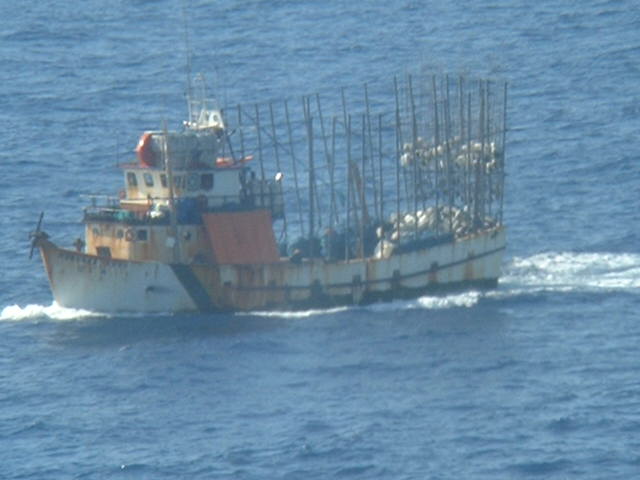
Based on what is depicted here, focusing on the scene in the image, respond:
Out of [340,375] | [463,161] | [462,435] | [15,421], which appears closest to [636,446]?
[462,435]

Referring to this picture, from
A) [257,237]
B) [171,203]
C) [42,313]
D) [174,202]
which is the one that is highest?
[171,203]

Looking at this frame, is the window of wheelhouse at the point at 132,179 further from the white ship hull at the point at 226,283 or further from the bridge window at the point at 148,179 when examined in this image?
the white ship hull at the point at 226,283

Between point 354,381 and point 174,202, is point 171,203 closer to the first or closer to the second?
point 174,202

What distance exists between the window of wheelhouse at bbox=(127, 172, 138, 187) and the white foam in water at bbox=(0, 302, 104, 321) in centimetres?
796

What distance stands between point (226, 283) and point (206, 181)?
6.23m

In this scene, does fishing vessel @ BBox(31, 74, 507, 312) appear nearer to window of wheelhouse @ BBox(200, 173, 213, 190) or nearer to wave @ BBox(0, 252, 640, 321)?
window of wheelhouse @ BBox(200, 173, 213, 190)

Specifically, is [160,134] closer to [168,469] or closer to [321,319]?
[321,319]

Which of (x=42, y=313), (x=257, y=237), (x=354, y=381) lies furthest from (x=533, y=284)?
(x=42, y=313)

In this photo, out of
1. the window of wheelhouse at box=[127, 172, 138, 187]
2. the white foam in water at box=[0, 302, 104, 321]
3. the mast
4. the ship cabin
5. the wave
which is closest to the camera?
the white foam in water at box=[0, 302, 104, 321]

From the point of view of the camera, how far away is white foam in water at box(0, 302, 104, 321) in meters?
162

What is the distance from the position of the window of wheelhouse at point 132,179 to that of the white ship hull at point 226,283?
6530 millimetres

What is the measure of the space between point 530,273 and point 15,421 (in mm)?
38999

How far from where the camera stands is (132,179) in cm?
16612

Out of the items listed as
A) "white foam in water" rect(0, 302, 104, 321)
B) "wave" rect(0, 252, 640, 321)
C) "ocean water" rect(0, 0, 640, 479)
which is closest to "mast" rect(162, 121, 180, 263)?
"ocean water" rect(0, 0, 640, 479)
